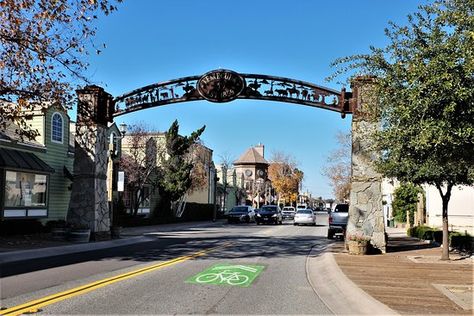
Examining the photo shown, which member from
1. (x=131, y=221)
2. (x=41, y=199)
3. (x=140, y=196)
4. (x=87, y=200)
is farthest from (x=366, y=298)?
(x=140, y=196)

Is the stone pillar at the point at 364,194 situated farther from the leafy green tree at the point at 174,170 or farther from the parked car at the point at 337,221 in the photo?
the leafy green tree at the point at 174,170

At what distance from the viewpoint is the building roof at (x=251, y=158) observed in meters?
107

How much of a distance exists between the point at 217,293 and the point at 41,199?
19.4 metres

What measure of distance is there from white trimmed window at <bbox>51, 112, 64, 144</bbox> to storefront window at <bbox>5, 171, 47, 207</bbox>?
7.95 feet

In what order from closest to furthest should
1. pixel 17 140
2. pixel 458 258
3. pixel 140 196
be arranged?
1. pixel 458 258
2. pixel 17 140
3. pixel 140 196

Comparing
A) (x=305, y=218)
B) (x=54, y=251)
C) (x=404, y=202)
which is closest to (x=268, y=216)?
(x=305, y=218)

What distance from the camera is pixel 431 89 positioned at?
7824 mm

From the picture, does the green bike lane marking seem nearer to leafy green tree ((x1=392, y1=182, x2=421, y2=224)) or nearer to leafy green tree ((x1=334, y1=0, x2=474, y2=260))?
leafy green tree ((x1=334, y1=0, x2=474, y2=260))

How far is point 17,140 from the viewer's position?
21.4m

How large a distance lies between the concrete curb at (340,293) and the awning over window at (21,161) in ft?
49.6

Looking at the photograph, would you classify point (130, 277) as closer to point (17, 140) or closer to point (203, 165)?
point (17, 140)

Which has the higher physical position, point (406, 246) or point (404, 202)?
point (404, 202)

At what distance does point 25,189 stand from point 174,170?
15230 mm

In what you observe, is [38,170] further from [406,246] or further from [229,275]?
[406,246]
